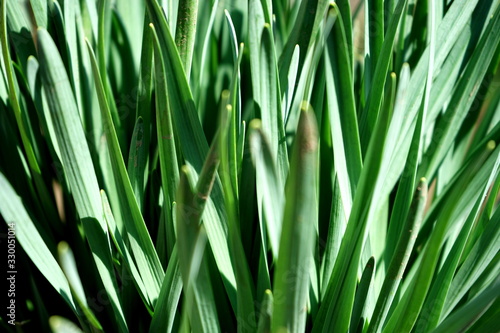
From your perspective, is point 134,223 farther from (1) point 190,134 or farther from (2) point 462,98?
(2) point 462,98

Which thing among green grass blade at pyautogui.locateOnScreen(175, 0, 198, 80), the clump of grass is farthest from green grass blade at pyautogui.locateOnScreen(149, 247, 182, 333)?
green grass blade at pyautogui.locateOnScreen(175, 0, 198, 80)

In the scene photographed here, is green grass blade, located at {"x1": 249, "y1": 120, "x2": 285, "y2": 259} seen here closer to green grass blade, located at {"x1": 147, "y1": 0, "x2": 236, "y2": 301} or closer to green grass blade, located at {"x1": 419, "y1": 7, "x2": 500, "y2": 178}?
green grass blade, located at {"x1": 147, "y1": 0, "x2": 236, "y2": 301}

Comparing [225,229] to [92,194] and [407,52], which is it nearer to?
[92,194]

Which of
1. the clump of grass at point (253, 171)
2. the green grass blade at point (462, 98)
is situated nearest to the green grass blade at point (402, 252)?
the clump of grass at point (253, 171)

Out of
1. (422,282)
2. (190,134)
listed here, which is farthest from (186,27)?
(422,282)

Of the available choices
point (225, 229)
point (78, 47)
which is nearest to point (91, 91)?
point (78, 47)

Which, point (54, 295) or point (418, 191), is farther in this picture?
point (54, 295)

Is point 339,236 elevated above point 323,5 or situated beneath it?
situated beneath
